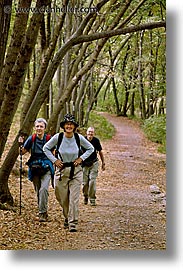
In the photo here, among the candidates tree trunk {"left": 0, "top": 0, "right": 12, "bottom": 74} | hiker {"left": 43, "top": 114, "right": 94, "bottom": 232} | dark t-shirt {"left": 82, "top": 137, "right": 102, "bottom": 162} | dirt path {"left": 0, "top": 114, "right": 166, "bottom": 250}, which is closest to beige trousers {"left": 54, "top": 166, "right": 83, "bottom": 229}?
hiker {"left": 43, "top": 114, "right": 94, "bottom": 232}

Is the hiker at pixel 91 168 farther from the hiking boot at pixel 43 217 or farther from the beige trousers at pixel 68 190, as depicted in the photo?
the hiking boot at pixel 43 217

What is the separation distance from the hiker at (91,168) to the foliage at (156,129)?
1.49 feet

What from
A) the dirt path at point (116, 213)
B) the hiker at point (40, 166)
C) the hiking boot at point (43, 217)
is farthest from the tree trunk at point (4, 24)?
the hiking boot at point (43, 217)

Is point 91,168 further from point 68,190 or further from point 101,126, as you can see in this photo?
point 68,190

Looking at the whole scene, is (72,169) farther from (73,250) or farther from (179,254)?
(179,254)

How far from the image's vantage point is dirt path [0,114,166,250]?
3877 millimetres

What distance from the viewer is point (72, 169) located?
420 centimetres

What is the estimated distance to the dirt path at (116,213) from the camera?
388 cm

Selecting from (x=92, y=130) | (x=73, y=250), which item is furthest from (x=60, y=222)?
(x=92, y=130)

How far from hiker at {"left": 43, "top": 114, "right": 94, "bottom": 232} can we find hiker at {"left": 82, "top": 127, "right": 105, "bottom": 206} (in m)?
0.19

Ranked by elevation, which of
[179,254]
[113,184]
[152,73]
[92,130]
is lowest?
[179,254]

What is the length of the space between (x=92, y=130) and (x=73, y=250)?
1179mm

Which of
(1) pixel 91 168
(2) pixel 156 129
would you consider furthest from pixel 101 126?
(2) pixel 156 129

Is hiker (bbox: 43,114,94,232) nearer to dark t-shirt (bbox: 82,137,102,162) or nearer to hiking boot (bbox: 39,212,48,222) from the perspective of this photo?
hiking boot (bbox: 39,212,48,222)
